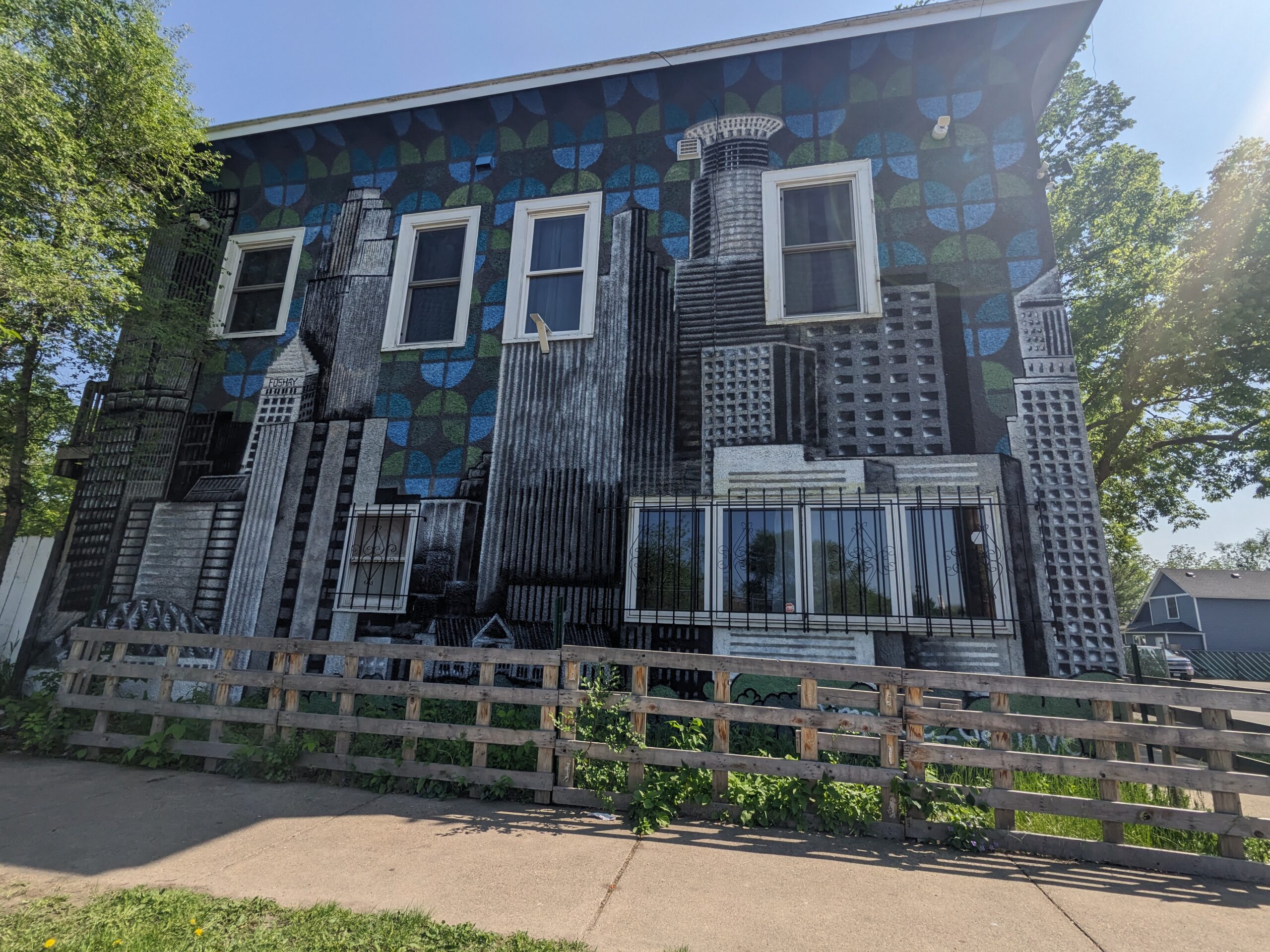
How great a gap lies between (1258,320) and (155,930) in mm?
16397

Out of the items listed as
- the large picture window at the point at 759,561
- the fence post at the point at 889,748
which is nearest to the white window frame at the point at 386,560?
the large picture window at the point at 759,561

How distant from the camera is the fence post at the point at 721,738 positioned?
169 inches

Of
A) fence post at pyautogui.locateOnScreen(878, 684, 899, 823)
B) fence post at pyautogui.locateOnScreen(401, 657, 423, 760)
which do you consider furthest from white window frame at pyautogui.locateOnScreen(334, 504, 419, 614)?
fence post at pyautogui.locateOnScreen(878, 684, 899, 823)

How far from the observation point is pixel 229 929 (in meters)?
2.70

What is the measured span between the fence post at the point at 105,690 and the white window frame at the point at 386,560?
1.96 metres

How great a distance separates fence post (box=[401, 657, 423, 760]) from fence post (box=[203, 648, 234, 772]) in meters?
1.66

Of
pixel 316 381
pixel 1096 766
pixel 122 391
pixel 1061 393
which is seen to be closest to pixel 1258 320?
pixel 1061 393

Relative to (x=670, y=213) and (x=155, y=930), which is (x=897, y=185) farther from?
(x=155, y=930)

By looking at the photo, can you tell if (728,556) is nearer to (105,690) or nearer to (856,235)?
(856,235)

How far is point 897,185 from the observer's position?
705cm

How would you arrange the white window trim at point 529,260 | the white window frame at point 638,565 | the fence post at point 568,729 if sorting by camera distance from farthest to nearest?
the white window trim at point 529,260, the white window frame at point 638,565, the fence post at point 568,729

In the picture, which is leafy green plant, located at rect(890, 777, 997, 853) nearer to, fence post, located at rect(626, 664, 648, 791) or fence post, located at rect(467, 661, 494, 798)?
fence post, located at rect(626, 664, 648, 791)

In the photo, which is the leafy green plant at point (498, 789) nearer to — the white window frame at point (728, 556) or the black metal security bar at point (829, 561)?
the black metal security bar at point (829, 561)

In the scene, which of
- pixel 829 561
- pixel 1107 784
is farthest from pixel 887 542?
pixel 1107 784
